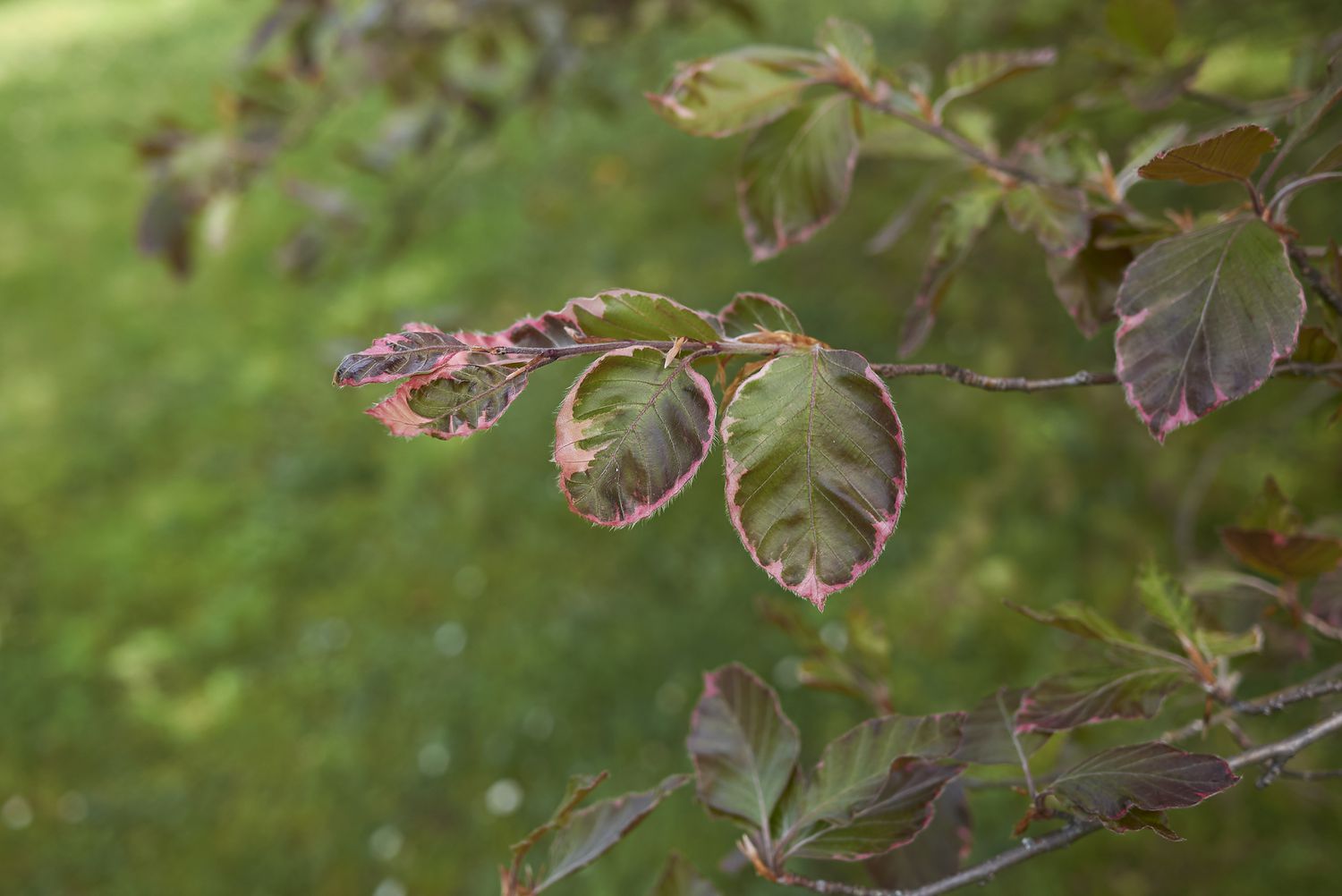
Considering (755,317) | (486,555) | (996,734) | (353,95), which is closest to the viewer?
Result: (755,317)

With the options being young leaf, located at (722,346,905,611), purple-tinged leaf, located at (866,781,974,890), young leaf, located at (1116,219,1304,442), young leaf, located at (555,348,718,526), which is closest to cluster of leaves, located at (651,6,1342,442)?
young leaf, located at (1116,219,1304,442)

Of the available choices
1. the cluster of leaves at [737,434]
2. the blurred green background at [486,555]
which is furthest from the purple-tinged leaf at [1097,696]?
the blurred green background at [486,555]

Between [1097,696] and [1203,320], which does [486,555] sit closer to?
[1097,696]

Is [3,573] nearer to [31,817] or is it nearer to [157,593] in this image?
[157,593]

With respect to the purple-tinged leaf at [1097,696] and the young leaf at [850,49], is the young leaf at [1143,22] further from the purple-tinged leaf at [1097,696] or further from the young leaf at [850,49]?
the purple-tinged leaf at [1097,696]

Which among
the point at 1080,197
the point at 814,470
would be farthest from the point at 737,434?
the point at 1080,197

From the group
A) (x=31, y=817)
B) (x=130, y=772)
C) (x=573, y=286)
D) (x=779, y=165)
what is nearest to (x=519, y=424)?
(x=573, y=286)

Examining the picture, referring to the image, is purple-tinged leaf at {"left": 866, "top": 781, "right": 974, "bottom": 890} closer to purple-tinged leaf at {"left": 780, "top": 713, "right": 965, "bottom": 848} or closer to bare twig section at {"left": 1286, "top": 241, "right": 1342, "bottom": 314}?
purple-tinged leaf at {"left": 780, "top": 713, "right": 965, "bottom": 848}
